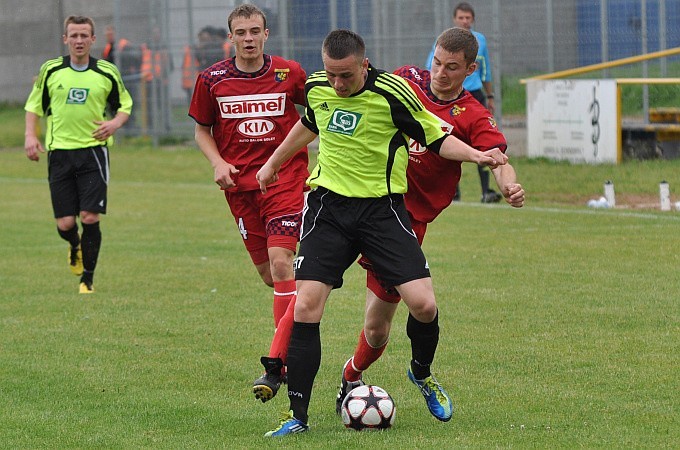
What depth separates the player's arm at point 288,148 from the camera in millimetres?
5867

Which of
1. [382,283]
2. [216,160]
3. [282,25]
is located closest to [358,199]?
[382,283]

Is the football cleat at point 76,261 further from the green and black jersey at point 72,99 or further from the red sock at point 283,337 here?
the red sock at point 283,337

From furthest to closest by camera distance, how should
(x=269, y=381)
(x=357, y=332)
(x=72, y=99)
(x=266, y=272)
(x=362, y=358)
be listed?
(x=72, y=99)
(x=357, y=332)
(x=266, y=272)
(x=362, y=358)
(x=269, y=381)

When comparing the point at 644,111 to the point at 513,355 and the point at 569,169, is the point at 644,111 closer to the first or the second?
the point at 569,169

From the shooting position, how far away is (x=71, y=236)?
10.8 m

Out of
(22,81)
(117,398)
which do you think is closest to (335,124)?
(117,398)

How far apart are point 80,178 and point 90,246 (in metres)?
0.58

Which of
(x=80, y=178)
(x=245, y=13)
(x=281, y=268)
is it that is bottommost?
(x=281, y=268)

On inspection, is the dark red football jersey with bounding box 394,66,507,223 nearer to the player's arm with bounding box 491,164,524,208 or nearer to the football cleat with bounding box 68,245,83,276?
the player's arm with bounding box 491,164,524,208

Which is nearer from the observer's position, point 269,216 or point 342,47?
point 342,47

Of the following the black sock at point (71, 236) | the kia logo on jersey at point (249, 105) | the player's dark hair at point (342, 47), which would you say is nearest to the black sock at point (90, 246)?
the black sock at point (71, 236)

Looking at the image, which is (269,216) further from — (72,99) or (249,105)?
(72,99)

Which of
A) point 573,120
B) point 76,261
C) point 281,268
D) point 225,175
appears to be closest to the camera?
point 225,175

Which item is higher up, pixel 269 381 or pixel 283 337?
pixel 283 337
